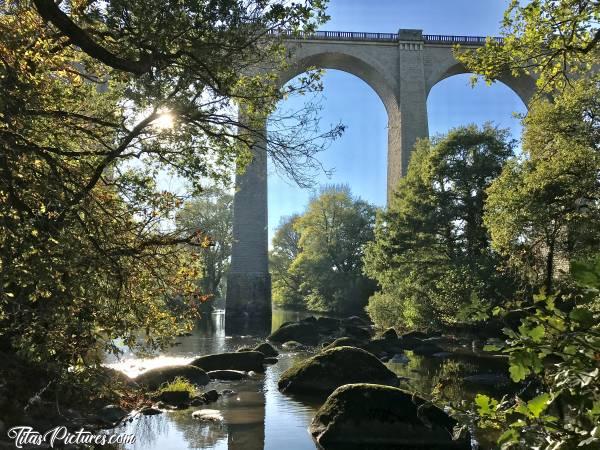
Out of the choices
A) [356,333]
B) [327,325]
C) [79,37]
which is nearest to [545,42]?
[79,37]

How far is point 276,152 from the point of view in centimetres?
651

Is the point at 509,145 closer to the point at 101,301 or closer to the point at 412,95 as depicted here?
the point at 412,95

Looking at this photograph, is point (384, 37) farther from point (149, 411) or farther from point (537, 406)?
point (537, 406)

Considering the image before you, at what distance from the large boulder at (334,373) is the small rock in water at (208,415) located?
7.87 feet

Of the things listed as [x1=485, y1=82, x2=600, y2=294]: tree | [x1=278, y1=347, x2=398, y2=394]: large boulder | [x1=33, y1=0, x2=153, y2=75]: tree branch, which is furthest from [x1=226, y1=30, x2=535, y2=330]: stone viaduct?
[x1=33, y1=0, x2=153, y2=75]: tree branch

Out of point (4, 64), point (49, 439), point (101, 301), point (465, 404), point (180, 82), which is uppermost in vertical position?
point (180, 82)

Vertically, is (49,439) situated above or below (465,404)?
below

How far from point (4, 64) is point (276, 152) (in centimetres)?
340

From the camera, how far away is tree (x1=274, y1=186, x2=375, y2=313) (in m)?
39.1

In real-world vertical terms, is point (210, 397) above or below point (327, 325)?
below

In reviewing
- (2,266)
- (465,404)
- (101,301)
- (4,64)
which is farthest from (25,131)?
(465,404)

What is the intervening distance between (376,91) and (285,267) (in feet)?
79.4

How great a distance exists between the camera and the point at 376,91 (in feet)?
112

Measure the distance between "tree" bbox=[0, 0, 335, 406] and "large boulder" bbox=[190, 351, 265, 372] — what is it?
8688 mm
